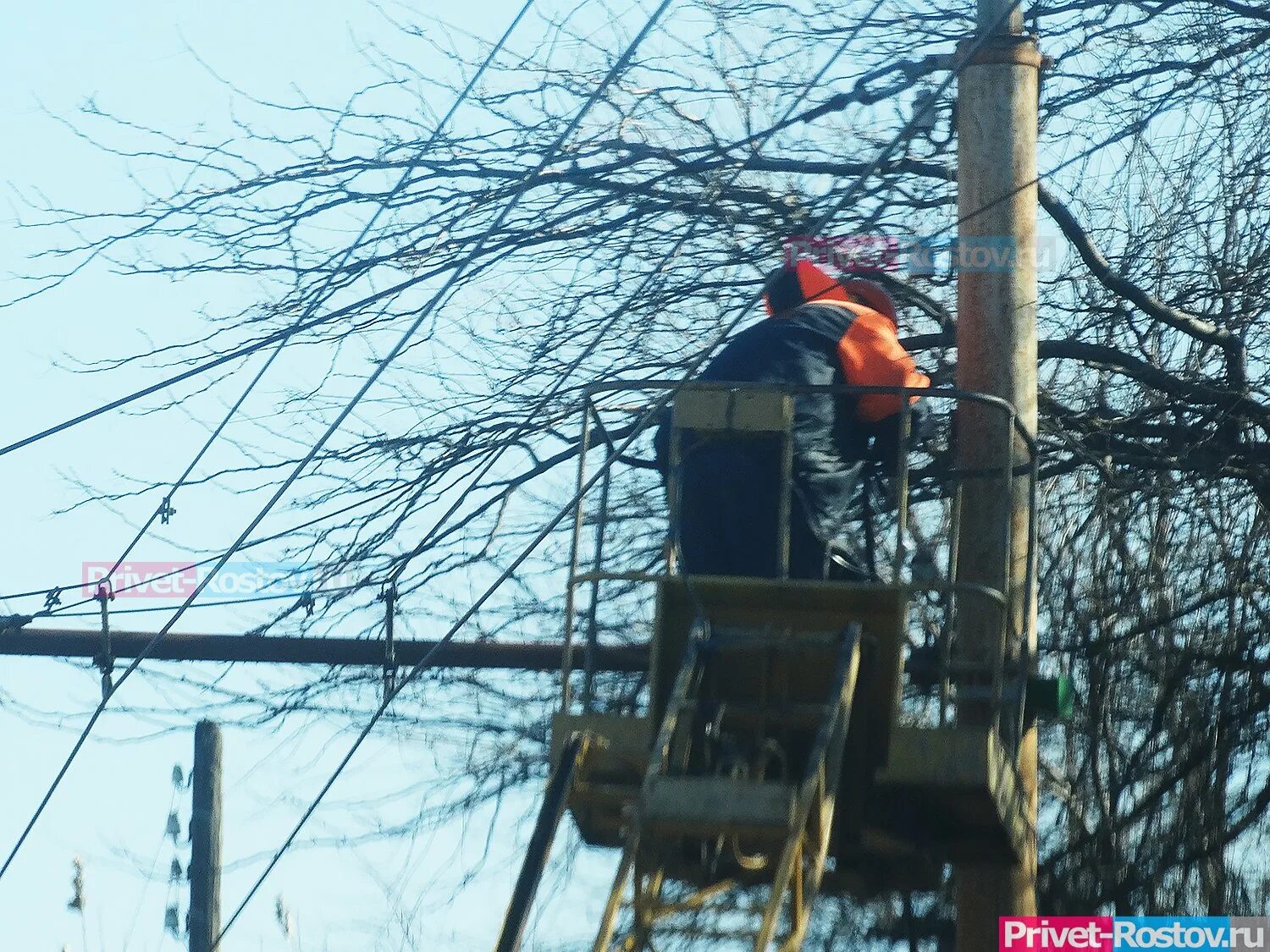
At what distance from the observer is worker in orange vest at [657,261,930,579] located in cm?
727

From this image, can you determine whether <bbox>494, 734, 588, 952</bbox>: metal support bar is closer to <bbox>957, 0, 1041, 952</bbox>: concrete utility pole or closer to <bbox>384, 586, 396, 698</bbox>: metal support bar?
<bbox>957, 0, 1041, 952</bbox>: concrete utility pole

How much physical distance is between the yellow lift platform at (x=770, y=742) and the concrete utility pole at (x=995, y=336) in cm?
44

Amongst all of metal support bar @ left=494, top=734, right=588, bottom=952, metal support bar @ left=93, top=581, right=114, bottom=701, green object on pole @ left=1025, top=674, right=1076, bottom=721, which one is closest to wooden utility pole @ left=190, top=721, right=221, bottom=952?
metal support bar @ left=93, top=581, right=114, bottom=701

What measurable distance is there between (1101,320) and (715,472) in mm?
3452

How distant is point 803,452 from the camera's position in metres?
7.32

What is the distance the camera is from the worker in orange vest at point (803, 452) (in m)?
7.27

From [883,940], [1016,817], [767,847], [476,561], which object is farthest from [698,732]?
[883,940]

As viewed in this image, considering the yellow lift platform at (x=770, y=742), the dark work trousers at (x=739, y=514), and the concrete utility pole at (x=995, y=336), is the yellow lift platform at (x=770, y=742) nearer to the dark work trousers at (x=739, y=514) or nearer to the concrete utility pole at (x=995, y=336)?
the dark work trousers at (x=739, y=514)

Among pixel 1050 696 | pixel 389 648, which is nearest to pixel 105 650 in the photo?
pixel 389 648

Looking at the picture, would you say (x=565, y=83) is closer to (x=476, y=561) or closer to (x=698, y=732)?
(x=476, y=561)

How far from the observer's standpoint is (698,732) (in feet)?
21.4

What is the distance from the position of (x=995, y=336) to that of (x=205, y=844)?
23.3 ft

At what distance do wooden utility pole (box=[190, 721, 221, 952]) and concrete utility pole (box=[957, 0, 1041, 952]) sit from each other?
611 centimetres

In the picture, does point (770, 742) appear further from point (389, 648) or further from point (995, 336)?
point (389, 648)
